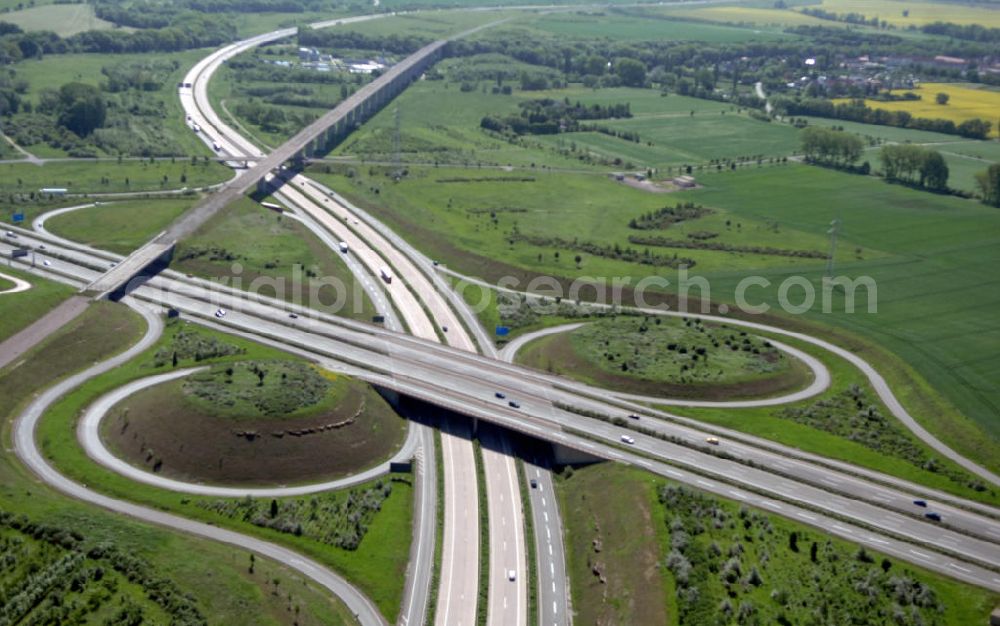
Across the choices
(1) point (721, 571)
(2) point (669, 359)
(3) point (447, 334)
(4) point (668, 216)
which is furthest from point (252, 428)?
(4) point (668, 216)

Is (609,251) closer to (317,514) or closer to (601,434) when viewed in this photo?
(601,434)

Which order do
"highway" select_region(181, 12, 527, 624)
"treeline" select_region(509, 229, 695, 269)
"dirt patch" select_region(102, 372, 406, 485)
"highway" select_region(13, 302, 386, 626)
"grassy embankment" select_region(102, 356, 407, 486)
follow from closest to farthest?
1. "highway" select_region(13, 302, 386, 626)
2. "highway" select_region(181, 12, 527, 624)
3. "dirt patch" select_region(102, 372, 406, 485)
4. "grassy embankment" select_region(102, 356, 407, 486)
5. "treeline" select_region(509, 229, 695, 269)

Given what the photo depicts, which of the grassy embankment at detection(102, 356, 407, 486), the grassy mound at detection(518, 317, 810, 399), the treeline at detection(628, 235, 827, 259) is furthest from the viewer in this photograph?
the treeline at detection(628, 235, 827, 259)

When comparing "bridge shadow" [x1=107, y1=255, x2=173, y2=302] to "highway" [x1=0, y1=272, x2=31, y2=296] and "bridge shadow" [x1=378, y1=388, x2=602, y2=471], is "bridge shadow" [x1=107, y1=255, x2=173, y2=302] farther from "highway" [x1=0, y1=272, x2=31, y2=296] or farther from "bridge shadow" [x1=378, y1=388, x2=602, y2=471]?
"bridge shadow" [x1=378, y1=388, x2=602, y2=471]

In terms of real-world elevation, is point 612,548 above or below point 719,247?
below

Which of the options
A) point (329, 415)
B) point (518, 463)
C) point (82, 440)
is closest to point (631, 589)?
point (518, 463)

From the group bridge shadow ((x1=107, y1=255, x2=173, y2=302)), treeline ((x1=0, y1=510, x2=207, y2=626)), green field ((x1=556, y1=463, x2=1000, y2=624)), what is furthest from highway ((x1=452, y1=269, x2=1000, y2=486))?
treeline ((x1=0, y1=510, x2=207, y2=626))
